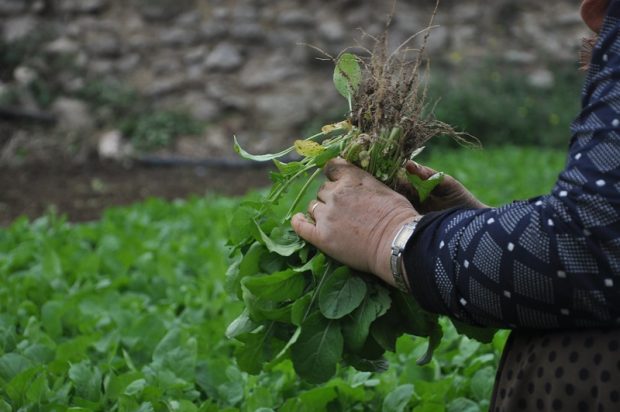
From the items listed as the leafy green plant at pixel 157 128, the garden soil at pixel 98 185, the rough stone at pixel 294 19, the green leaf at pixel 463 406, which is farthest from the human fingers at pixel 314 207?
the rough stone at pixel 294 19

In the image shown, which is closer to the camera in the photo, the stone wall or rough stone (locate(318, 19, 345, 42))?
the stone wall

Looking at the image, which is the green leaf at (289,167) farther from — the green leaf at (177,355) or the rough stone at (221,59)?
the rough stone at (221,59)

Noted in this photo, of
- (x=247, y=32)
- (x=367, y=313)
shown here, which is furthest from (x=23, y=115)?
(x=367, y=313)

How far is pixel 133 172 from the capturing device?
24.4 ft

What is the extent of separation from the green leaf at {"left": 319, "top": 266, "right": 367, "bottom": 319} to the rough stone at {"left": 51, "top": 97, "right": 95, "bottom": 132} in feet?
22.7

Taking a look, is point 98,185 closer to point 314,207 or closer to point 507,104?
point 507,104

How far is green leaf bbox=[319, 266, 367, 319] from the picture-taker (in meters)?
1.60

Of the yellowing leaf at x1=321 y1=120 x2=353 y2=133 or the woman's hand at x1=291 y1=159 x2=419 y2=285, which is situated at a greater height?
the yellowing leaf at x1=321 y1=120 x2=353 y2=133

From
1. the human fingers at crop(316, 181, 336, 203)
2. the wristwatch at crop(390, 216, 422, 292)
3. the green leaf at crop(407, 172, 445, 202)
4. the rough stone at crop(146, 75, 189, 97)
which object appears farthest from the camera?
the rough stone at crop(146, 75, 189, 97)

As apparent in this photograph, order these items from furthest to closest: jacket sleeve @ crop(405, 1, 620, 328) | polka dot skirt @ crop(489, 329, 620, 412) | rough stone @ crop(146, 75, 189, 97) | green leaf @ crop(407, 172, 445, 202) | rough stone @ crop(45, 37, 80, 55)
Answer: rough stone @ crop(146, 75, 189, 97) → rough stone @ crop(45, 37, 80, 55) → green leaf @ crop(407, 172, 445, 202) → polka dot skirt @ crop(489, 329, 620, 412) → jacket sleeve @ crop(405, 1, 620, 328)

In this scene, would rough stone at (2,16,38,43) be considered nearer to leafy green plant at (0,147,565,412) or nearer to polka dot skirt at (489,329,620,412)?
leafy green plant at (0,147,565,412)

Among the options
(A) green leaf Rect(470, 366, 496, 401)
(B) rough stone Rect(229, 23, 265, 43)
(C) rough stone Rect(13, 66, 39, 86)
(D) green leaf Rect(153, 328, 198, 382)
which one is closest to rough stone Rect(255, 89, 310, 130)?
(B) rough stone Rect(229, 23, 265, 43)

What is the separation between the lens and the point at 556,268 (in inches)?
50.8

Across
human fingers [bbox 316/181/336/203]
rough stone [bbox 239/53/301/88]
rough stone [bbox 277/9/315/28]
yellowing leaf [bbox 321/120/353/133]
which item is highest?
yellowing leaf [bbox 321/120/353/133]
